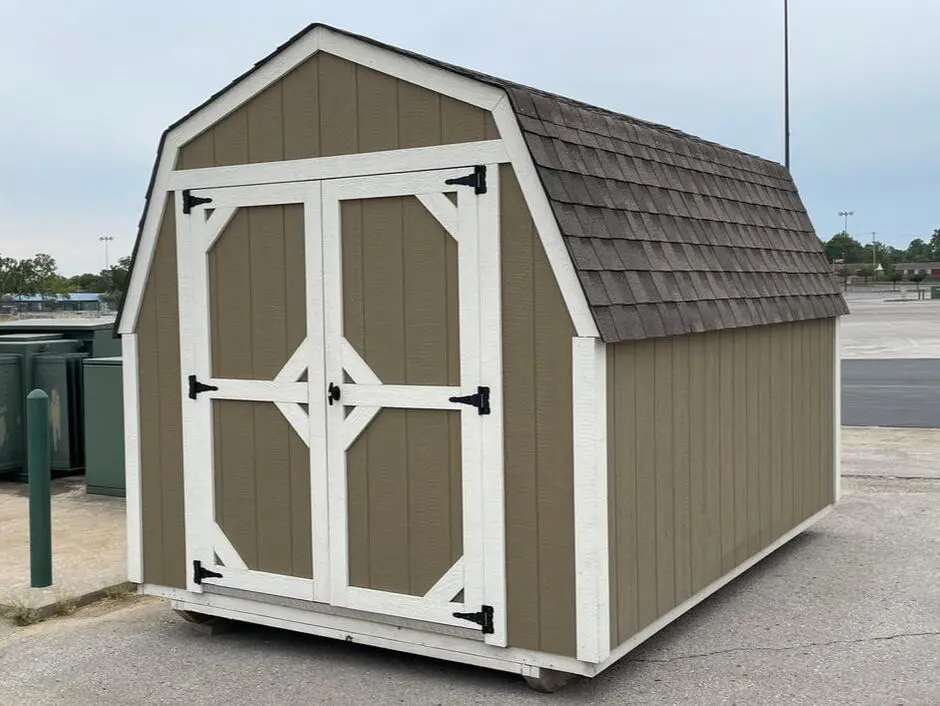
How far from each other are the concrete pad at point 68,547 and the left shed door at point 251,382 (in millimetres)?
1201

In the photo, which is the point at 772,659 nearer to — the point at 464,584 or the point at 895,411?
the point at 464,584

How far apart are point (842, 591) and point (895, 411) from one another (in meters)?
9.45

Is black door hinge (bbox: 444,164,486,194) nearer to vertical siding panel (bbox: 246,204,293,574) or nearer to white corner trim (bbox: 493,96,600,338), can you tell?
white corner trim (bbox: 493,96,600,338)

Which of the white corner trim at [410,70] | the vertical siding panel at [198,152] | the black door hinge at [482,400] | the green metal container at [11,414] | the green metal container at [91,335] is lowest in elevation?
the green metal container at [11,414]

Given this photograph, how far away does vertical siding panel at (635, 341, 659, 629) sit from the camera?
→ 4680 mm

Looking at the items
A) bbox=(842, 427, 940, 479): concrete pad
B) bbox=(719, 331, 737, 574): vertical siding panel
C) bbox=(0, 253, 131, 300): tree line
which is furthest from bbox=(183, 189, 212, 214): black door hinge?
bbox=(0, 253, 131, 300): tree line

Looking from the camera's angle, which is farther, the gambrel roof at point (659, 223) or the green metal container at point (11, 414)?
the green metal container at point (11, 414)

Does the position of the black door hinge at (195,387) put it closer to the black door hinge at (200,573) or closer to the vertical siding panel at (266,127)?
the black door hinge at (200,573)

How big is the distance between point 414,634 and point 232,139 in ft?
8.02

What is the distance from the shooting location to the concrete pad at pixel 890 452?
10094mm

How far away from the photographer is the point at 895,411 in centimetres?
1475

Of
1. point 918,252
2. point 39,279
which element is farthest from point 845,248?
point 39,279

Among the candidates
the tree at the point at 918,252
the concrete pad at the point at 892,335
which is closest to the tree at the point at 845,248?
the tree at the point at 918,252

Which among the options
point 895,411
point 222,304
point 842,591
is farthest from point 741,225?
point 895,411
